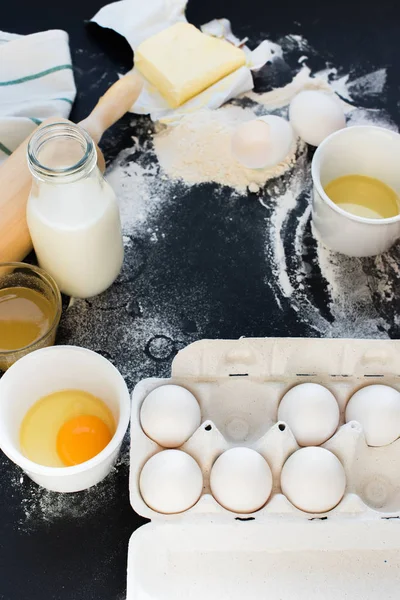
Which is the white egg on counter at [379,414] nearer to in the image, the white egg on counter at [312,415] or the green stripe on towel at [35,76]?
the white egg on counter at [312,415]

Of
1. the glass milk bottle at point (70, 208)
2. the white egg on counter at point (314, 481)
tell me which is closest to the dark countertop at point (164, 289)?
the glass milk bottle at point (70, 208)

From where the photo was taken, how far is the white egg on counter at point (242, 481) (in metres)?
0.85

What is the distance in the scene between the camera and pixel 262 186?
1240 millimetres

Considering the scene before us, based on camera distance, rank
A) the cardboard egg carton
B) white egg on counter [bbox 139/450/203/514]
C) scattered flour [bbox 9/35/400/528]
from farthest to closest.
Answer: scattered flour [bbox 9/35/400/528], the cardboard egg carton, white egg on counter [bbox 139/450/203/514]

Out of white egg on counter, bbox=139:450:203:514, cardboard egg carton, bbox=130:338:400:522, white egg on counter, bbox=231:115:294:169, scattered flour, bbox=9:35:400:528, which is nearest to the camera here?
white egg on counter, bbox=139:450:203:514

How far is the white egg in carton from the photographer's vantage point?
2.82 feet

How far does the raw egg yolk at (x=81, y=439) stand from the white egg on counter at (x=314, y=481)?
0.24m

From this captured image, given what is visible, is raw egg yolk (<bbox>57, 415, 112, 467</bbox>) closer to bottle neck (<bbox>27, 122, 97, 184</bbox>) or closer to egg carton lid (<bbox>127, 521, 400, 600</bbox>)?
egg carton lid (<bbox>127, 521, 400, 600</bbox>)

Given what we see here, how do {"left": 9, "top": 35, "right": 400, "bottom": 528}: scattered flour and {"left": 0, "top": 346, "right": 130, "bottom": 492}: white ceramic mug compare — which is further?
{"left": 9, "top": 35, "right": 400, "bottom": 528}: scattered flour

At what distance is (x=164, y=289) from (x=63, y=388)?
0.25 meters

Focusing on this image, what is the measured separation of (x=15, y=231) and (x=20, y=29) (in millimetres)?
564

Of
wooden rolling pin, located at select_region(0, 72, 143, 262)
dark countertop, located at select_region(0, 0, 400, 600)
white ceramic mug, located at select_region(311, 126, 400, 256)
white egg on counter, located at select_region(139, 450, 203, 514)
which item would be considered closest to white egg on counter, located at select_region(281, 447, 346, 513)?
white egg on counter, located at select_region(139, 450, 203, 514)

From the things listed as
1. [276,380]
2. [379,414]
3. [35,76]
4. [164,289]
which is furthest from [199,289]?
[35,76]

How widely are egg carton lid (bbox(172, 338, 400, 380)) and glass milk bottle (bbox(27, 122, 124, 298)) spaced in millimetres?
209
